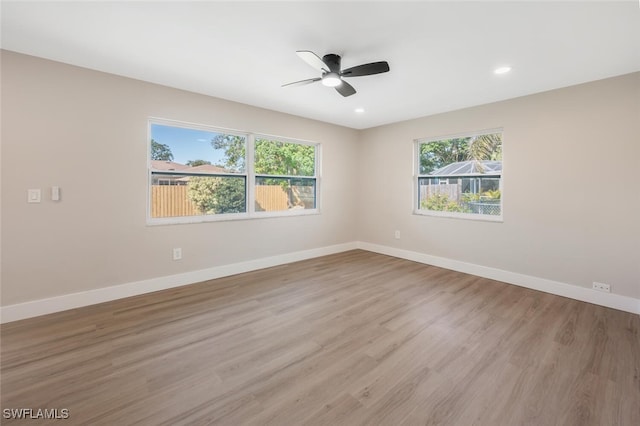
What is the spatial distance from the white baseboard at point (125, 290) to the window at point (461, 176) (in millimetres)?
2706

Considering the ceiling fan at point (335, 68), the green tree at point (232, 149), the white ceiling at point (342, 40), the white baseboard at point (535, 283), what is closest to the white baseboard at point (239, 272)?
the white baseboard at point (535, 283)

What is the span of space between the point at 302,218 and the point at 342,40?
309 cm

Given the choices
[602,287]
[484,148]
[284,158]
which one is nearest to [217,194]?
[284,158]

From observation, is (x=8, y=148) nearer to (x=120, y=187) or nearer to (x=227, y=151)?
(x=120, y=187)

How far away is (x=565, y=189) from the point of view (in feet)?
10.9

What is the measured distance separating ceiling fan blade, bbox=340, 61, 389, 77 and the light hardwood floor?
2.41 metres

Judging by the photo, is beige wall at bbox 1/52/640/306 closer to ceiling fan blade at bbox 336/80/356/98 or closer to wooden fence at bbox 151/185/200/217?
wooden fence at bbox 151/185/200/217

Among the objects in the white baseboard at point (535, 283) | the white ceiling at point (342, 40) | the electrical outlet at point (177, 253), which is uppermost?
the white ceiling at point (342, 40)

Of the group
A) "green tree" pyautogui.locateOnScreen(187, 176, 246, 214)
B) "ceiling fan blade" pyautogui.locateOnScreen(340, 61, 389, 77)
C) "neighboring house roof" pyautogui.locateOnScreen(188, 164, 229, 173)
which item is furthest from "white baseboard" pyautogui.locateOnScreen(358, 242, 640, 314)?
"neighboring house roof" pyautogui.locateOnScreen(188, 164, 229, 173)

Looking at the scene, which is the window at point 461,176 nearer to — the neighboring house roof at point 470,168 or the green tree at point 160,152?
the neighboring house roof at point 470,168

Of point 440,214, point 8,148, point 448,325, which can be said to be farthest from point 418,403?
point 8,148

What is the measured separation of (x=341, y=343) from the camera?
2301 millimetres

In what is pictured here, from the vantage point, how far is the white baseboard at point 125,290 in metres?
2.66

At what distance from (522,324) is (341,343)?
1849 millimetres
